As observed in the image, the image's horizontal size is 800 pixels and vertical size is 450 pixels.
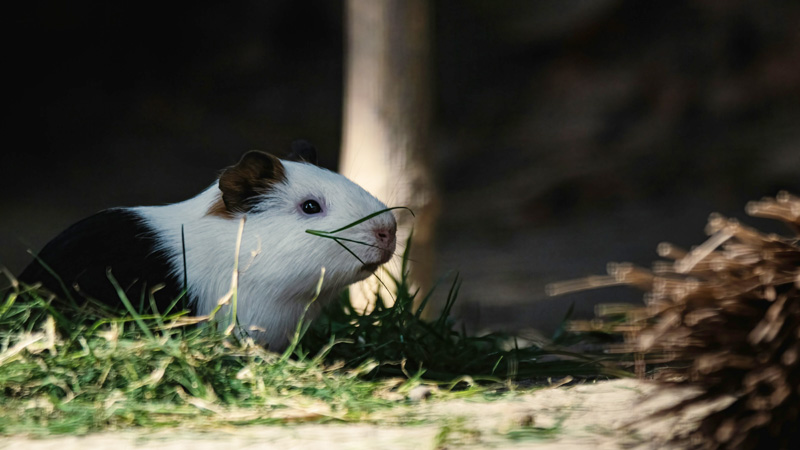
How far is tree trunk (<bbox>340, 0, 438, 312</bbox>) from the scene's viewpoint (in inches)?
163

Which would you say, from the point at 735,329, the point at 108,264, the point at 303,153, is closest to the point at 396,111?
the point at 303,153

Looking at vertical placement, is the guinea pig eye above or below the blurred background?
below

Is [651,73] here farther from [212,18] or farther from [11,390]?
[11,390]

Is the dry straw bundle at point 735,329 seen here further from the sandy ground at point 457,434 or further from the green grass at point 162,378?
the green grass at point 162,378

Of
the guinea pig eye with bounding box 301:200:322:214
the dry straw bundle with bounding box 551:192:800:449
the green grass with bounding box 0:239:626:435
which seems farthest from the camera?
the guinea pig eye with bounding box 301:200:322:214

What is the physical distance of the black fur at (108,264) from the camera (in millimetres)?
2656

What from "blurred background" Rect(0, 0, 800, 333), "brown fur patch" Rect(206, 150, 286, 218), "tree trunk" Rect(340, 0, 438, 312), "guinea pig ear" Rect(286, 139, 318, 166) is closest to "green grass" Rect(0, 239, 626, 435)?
"brown fur patch" Rect(206, 150, 286, 218)

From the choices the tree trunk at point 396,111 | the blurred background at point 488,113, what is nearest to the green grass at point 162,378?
the tree trunk at point 396,111

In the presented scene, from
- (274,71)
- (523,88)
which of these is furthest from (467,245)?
(274,71)

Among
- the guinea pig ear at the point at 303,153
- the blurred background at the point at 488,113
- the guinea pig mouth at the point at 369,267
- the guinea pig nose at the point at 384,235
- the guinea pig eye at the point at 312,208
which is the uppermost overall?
the blurred background at the point at 488,113

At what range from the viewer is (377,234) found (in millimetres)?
2691

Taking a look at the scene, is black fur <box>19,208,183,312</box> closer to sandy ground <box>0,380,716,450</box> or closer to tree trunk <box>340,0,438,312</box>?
sandy ground <box>0,380,716,450</box>

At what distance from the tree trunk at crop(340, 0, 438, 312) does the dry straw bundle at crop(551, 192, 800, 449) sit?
247cm

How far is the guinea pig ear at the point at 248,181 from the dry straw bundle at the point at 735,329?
1.35 metres
